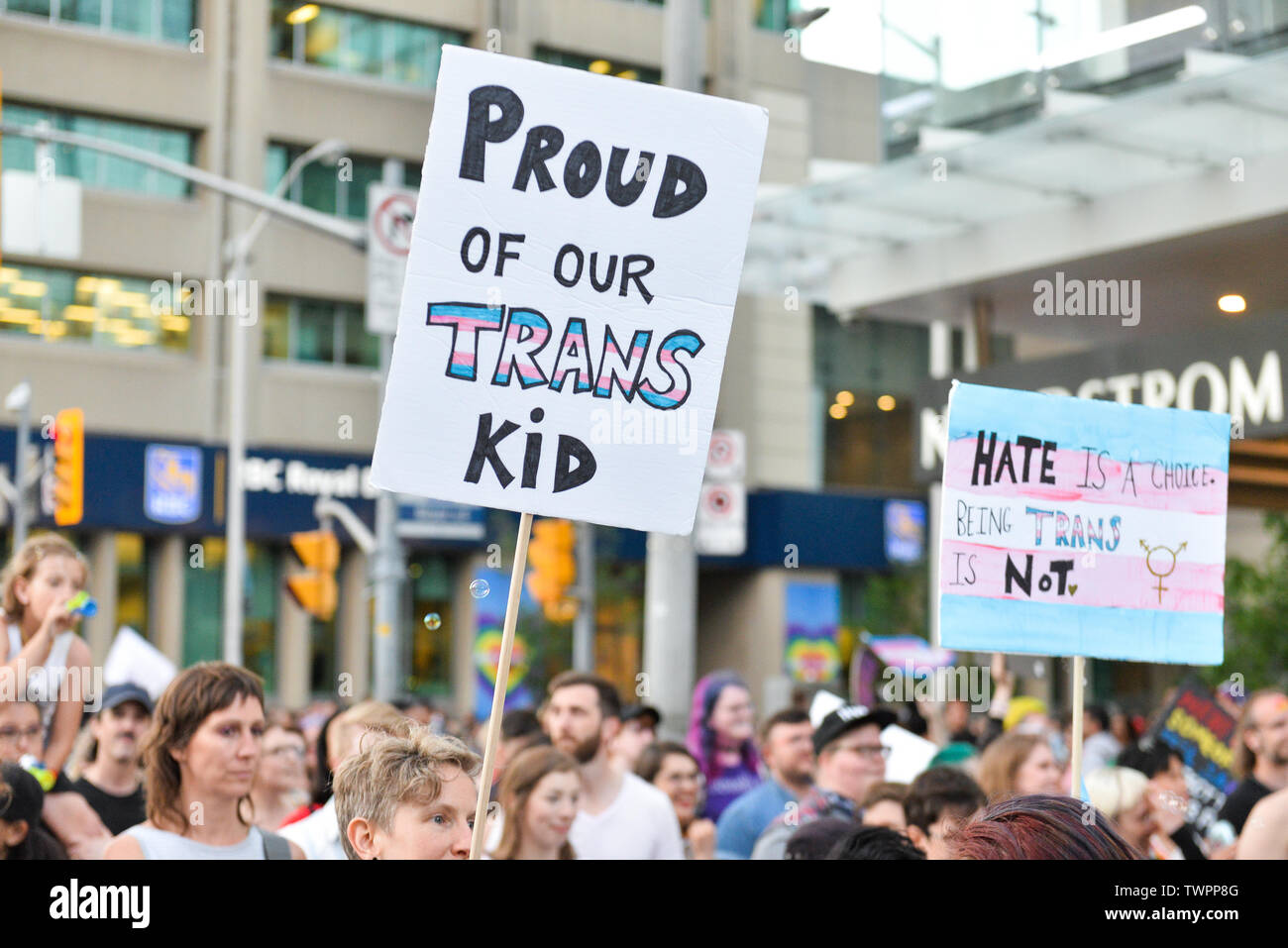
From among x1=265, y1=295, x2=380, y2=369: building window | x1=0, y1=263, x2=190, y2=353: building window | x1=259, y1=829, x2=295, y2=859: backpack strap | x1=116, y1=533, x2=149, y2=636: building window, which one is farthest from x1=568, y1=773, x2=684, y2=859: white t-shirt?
x1=265, y1=295, x2=380, y2=369: building window

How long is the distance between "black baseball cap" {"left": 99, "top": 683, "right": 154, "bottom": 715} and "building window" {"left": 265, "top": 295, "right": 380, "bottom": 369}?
78.7ft

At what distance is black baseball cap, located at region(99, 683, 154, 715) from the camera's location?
6.64 m

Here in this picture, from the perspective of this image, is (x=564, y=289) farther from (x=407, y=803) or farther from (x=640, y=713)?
(x=640, y=713)

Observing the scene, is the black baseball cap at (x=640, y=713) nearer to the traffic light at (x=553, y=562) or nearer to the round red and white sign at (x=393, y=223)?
the traffic light at (x=553, y=562)

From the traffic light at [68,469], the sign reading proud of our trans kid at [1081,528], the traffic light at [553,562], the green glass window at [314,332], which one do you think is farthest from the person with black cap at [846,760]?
the green glass window at [314,332]

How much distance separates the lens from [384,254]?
1602 cm

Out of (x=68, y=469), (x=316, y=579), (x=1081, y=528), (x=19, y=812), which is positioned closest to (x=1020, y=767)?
(x=1081, y=528)

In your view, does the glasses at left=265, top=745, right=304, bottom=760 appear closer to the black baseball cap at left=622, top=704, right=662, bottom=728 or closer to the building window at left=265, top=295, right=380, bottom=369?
the black baseball cap at left=622, top=704, right=662, bottom=728

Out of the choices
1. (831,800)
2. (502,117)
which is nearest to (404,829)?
(502,117)

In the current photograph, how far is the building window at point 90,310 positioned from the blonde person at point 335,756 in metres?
23.2

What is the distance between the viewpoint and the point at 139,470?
28.7 meters

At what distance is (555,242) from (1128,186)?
952cm

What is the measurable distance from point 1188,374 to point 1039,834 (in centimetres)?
941

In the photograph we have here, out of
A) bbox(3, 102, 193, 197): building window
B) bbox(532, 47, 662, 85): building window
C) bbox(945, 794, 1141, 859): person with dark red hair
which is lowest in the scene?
bbox(945, 794, 1141, 859): person with dark red hair
